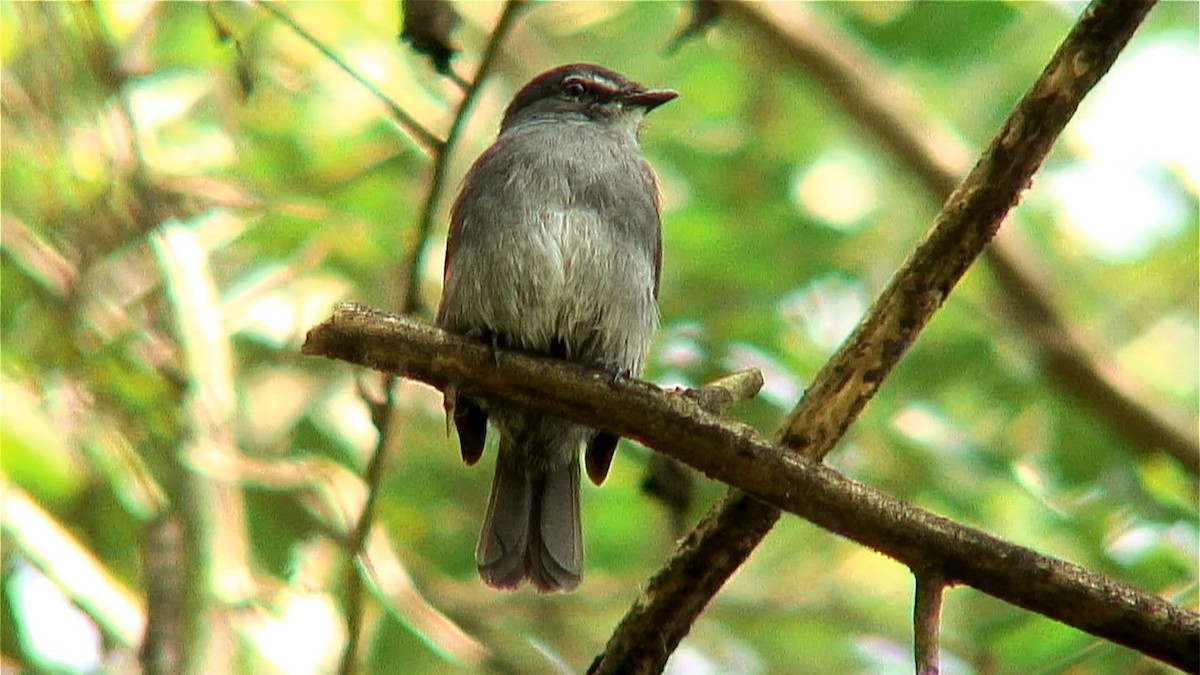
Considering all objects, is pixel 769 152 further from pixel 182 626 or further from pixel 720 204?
pixel 182 626

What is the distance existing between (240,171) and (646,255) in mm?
1956

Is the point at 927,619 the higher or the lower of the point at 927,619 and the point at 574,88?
the higher

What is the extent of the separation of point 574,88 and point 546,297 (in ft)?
4.11

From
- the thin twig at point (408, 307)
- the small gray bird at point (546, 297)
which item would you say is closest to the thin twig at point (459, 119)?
the thin twig at point (408, 307)

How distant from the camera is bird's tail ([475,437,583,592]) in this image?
457 centimetres

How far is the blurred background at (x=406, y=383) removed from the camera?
494 centimetres

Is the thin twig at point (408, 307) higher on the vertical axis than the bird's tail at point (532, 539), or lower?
higher

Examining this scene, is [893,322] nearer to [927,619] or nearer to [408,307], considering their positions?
[927,619]

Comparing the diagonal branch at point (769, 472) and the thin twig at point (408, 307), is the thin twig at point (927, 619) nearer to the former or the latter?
the diagonal branch at point (769, 472)

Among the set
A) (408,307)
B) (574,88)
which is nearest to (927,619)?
(408,307)

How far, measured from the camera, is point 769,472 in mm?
3148

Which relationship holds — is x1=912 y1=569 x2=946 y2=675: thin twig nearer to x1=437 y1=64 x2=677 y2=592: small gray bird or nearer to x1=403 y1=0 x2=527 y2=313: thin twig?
x1=437 y1=64 x2=677 y2=592: small gray bird

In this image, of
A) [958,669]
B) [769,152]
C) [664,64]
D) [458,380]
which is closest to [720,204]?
Answer: [769,152]

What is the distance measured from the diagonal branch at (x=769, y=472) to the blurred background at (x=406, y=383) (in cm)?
82
